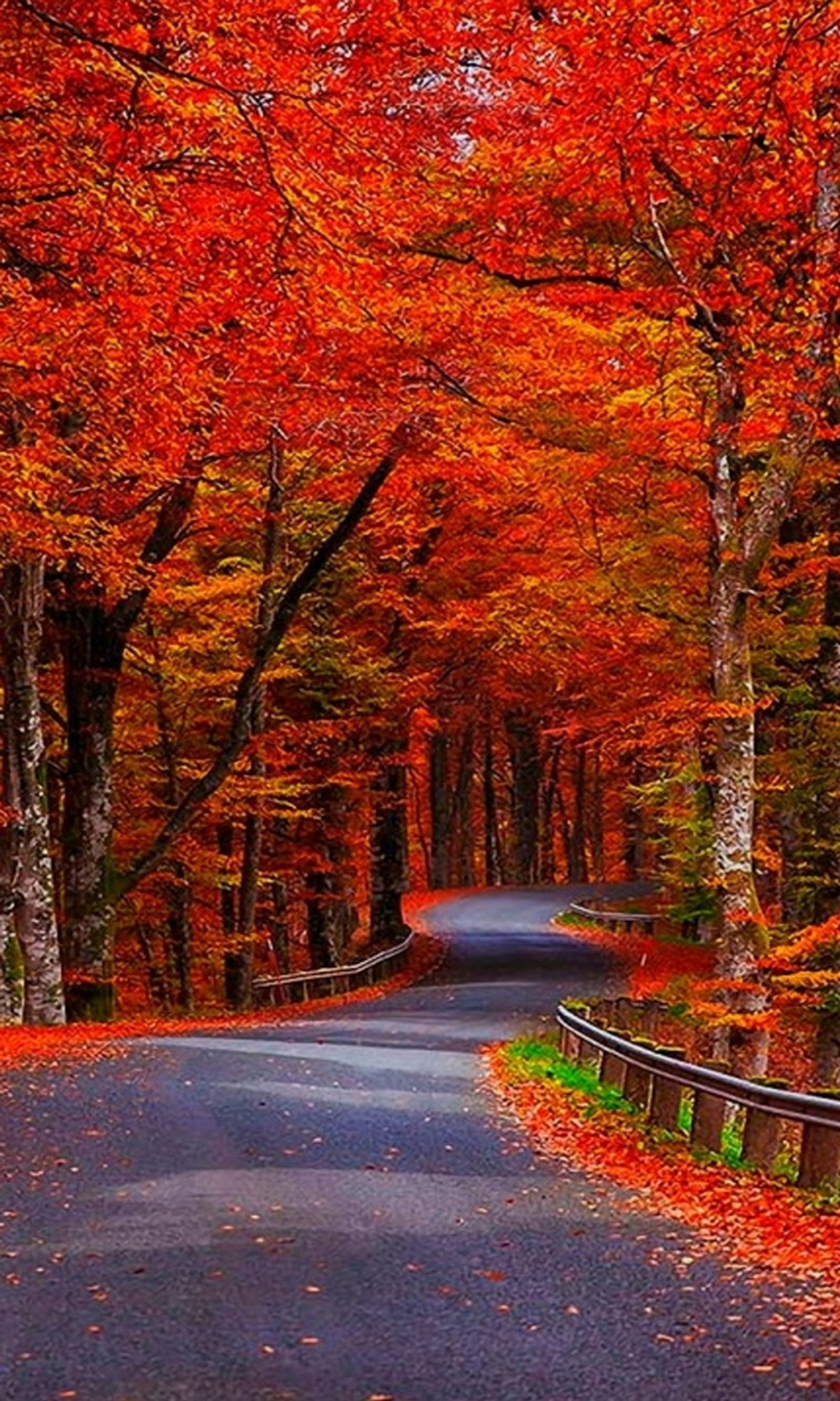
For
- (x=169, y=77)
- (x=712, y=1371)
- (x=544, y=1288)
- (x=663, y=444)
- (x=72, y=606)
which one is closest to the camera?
(x=712, y=1371)

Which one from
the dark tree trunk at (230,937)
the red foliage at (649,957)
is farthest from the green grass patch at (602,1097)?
the dark tree trunk at (230,937)

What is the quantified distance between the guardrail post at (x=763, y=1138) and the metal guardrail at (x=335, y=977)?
60.4ft

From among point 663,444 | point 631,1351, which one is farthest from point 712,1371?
point 663,444

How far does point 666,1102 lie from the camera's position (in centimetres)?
1216

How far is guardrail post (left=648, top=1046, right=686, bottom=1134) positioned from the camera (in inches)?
477

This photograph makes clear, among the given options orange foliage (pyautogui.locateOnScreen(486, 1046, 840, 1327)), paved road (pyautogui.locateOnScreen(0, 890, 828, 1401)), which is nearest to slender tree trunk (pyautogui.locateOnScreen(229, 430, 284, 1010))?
paved road (pyautogui.locateOnScreen(0, 890, 828, 1401))

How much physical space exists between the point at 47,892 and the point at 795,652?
36.3 feet

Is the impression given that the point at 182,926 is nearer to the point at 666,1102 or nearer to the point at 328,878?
the point at 328,878

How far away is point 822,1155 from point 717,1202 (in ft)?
2.57

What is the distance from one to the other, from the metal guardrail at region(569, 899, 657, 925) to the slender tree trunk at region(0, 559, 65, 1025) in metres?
21.2

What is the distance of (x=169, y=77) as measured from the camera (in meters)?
9.26

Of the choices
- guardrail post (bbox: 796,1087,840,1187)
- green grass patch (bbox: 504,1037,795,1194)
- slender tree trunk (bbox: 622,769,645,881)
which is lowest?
green grass patch (bbox: 504,1037,795,1194)

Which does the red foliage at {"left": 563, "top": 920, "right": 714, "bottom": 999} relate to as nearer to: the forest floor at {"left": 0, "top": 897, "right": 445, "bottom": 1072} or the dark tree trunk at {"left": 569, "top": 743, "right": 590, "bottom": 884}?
the forest floor at {"left": 0, "top": 897, "right": 445, "bottom": 1072}

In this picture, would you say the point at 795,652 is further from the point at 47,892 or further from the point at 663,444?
the point at 47,892
